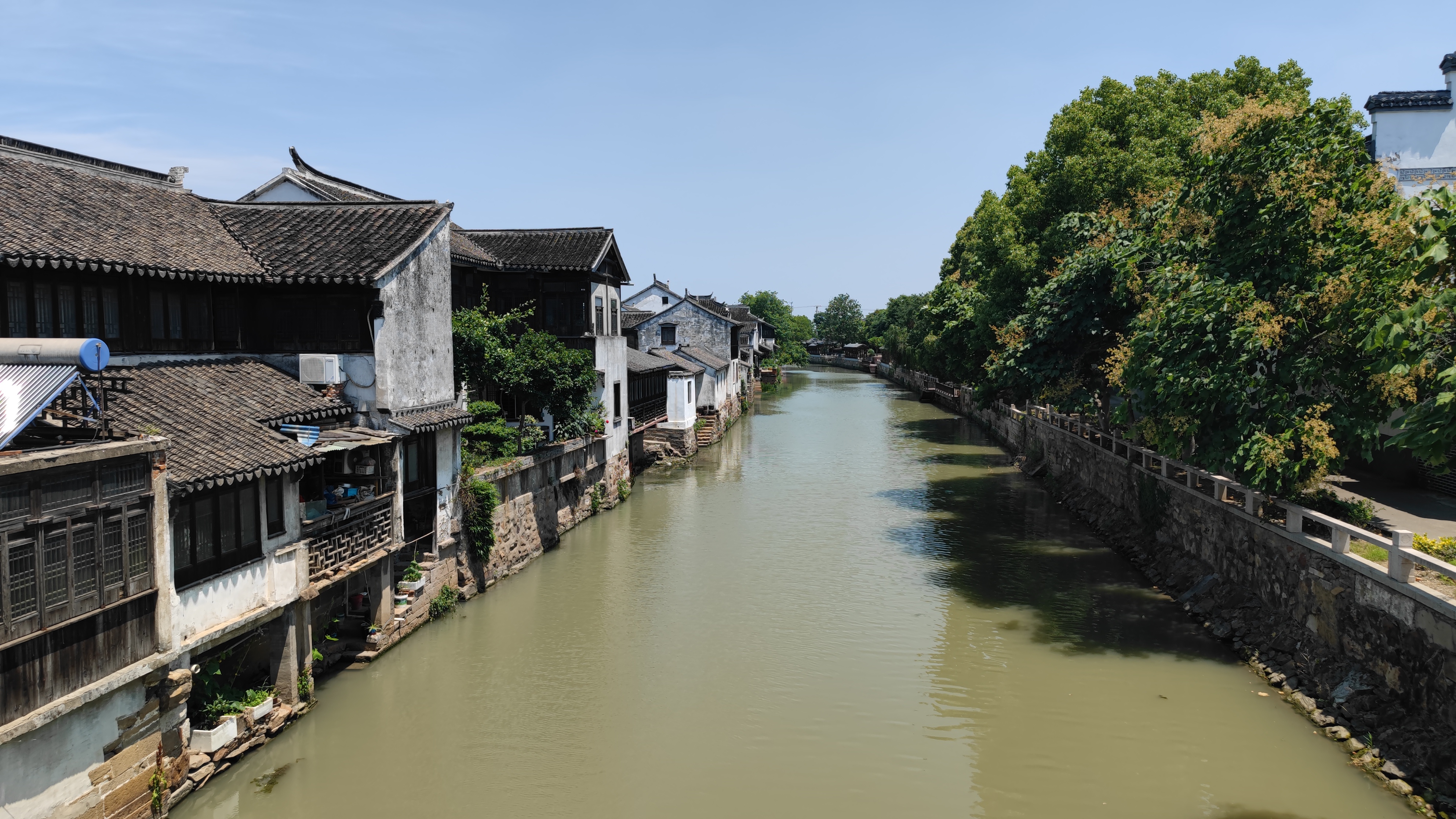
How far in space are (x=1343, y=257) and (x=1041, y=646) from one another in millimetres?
8867

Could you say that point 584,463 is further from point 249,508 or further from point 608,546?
point 249,508

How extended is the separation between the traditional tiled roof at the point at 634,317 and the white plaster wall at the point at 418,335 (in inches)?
1414

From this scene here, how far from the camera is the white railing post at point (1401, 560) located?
12.7 metres

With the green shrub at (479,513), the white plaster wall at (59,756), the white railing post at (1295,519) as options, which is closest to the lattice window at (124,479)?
the white plaster wall at (59,756)

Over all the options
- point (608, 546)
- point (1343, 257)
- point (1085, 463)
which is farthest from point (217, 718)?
point (1085, 463)

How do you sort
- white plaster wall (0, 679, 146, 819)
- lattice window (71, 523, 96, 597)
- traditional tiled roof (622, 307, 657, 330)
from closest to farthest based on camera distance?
white plaster wall (0, 679, 146, 819) → lattice window (71, 523, 96, 597) → traditional tiled roof (622, 307, 657, 330)

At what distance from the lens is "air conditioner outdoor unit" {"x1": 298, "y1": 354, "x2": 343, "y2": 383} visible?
15742mm

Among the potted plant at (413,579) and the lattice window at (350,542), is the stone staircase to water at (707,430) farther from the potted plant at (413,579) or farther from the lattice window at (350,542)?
the lattice window at (350,542)

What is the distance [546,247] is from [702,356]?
2418 cm

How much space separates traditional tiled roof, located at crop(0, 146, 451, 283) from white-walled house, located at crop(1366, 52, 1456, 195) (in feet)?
85.6

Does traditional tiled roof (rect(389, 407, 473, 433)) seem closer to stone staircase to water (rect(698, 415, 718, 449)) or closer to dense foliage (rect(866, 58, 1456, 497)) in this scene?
dense foliage (rect(866, 58, 1456, 497))

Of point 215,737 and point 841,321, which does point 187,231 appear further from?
point 841,321

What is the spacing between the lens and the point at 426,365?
18.3m

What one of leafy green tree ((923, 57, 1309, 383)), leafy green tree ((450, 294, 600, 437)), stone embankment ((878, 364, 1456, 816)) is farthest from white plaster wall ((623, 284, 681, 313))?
stone embankment ((878, 364, 1456, 816))
